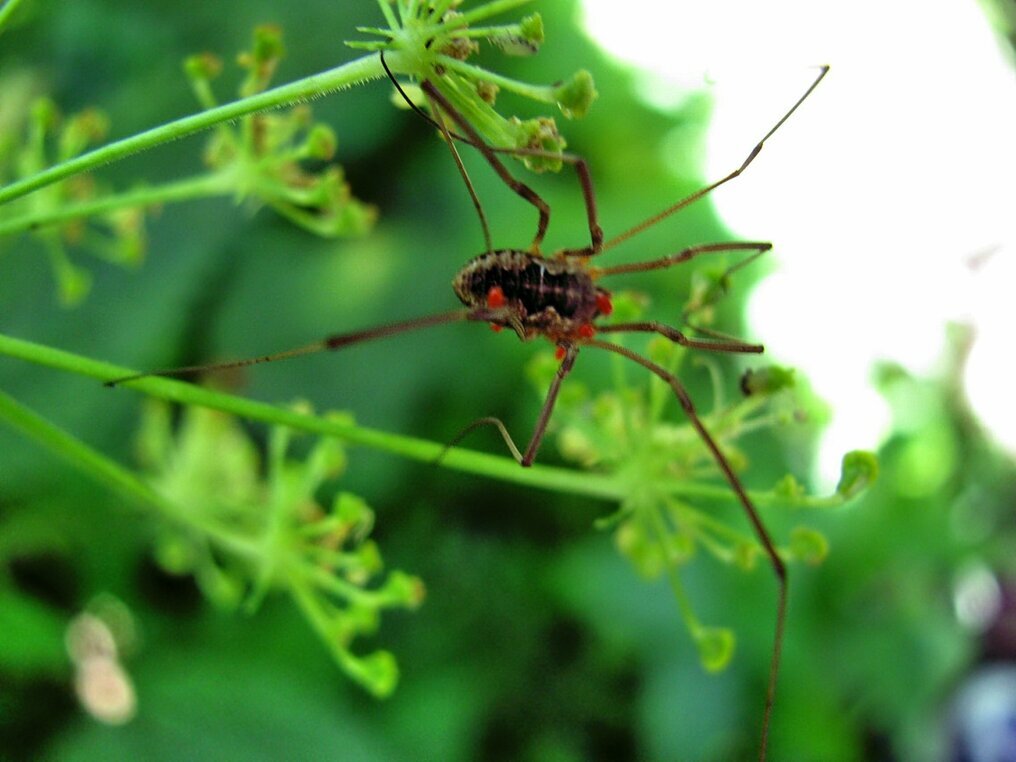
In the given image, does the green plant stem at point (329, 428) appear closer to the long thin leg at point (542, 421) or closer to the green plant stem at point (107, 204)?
the long thin leg at point (542, 421)

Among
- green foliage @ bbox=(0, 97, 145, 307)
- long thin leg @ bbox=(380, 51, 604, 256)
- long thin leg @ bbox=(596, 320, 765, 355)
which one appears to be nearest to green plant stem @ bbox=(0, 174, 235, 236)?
green foliage @ bbox=(0, 97, 145, 307)

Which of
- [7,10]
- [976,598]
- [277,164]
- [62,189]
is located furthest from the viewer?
[976,598]

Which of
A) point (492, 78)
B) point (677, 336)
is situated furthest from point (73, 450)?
point (677, 336)

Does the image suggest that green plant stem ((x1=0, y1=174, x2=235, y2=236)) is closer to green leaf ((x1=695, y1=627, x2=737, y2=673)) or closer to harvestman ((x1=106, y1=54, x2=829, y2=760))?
harvestman ((x1=106, y1=54, x2=829, y2=760))

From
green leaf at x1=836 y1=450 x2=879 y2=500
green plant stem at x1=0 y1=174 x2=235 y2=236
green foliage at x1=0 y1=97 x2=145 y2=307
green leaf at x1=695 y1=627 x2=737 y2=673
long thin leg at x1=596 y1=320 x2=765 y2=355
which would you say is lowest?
green leaf at x1=695 y1=627 x2=737 y2=673

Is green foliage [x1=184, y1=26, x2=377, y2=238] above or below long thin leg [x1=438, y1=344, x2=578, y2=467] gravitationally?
above

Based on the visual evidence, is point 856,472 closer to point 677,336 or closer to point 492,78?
point 677,336

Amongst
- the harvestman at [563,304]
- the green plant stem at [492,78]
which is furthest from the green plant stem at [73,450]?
the green plant stem at [492,78]

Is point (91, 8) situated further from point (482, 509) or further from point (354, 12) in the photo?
point (482, 509)
